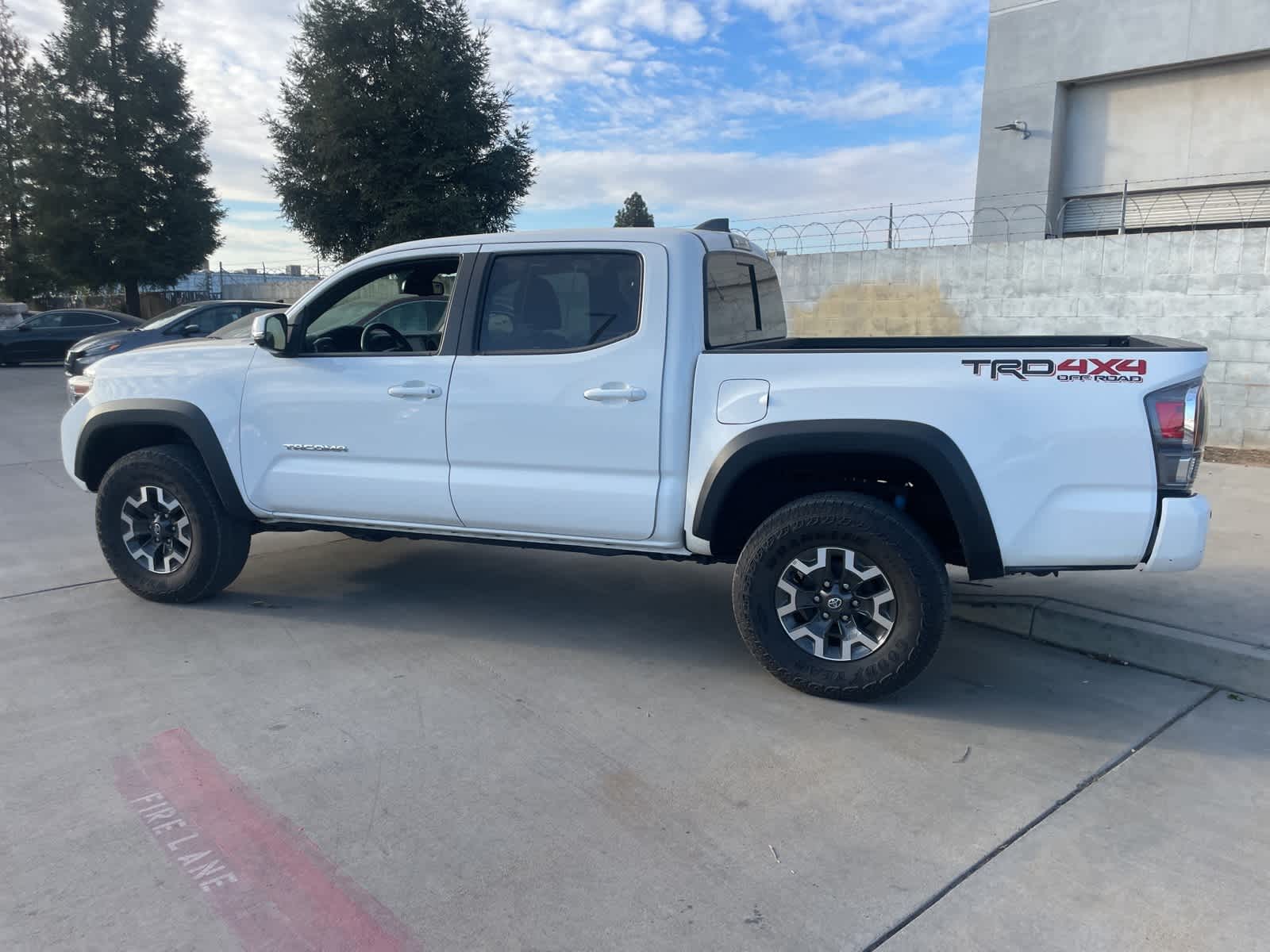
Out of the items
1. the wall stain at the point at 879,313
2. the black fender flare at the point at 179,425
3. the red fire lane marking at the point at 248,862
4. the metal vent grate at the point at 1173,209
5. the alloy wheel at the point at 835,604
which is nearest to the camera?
the red fire lane marking at the point at 248,862

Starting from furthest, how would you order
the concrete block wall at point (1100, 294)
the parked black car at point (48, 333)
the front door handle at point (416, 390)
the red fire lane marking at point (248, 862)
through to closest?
1. the parked black car at point (48, 333)
2. the concrete block wall at point (1100, 294)
3. the front door handle at point (416, 390)
4. the red fire lane marking at point (248, 862)

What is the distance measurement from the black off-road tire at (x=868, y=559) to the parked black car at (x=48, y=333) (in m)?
21.6

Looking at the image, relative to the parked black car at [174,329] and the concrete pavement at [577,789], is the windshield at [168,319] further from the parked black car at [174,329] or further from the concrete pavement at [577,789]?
the concrete pavement at [577,789]

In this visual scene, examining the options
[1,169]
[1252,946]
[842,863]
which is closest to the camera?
[1252,946]

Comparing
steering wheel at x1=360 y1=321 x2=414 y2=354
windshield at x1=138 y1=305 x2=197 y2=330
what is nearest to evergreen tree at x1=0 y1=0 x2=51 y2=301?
windshield at x1=138 y1=305 x2=197 y2=330

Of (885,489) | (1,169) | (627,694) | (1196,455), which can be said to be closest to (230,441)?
(627,694)

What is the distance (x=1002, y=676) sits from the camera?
4.41m

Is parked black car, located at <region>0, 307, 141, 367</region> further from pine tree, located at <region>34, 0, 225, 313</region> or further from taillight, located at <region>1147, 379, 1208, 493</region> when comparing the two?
taillight, located at <region>1147, 379, 1208, 493</region>

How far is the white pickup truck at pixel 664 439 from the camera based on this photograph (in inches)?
143

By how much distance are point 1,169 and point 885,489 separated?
1379 inches

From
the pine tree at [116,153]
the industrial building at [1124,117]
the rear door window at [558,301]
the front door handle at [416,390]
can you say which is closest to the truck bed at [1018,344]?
the rear door window at [558,301]

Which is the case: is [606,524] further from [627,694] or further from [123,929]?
[123,929]

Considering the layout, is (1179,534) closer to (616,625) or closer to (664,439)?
(664,439)

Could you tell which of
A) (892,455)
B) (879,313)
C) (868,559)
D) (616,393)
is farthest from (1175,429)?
(879,313)
